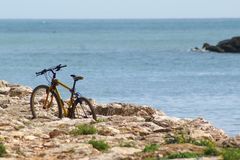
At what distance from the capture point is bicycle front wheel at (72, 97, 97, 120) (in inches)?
719

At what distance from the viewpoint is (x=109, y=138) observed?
15.1m

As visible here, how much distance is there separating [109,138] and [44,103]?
15.4ft

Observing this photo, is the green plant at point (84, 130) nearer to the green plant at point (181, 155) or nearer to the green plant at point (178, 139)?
the green plant at point (178, 139)

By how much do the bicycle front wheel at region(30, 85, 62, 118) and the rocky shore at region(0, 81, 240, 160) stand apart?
242mm

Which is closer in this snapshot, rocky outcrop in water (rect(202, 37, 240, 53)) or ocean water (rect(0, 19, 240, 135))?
ocean water (rect(0, 19, 240, 135))

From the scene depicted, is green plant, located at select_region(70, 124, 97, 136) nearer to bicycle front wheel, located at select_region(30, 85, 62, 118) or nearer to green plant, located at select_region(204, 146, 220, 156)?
bicycle front wheel, located at select_region(30, 85, 62, 118)

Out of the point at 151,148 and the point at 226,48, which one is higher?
the point at 151,148

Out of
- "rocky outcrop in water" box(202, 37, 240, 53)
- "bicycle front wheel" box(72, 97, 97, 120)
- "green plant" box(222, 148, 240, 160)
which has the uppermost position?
"green plant" box(222, 148, 240, 160)

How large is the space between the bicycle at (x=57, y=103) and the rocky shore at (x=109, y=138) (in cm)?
33

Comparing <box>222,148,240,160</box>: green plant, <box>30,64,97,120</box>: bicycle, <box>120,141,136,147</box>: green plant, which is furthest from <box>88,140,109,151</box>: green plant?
<box>30,64,97,120</box>: bicycle

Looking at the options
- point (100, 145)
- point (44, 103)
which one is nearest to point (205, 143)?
point (100, 145)

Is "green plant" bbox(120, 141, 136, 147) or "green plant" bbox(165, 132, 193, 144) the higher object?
"green plant" bbox(165, 132, 193, 144)

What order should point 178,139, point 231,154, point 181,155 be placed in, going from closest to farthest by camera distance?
point 231,154
point 181,155
point 178,139

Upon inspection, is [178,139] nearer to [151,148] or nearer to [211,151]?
[151,148]
